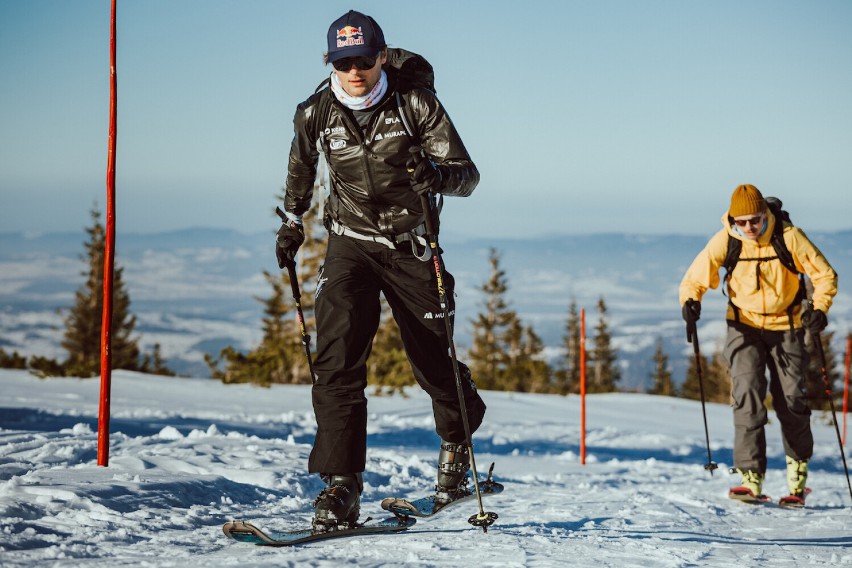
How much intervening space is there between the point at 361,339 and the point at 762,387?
4140mm

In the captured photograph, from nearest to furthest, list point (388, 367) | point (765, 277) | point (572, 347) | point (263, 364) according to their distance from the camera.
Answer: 1. point (765, 277)
2. point (263, 364)
3. point (388, 367)
4. point (572, 347)

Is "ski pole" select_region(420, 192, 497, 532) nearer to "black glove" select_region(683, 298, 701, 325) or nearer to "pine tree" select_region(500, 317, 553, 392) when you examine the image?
"black glove" select_region(683, 298, 701, 325)

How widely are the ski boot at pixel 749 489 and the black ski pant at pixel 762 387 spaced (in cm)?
5

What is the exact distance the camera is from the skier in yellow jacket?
723cm

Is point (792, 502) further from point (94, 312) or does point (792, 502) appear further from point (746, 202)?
point (94, 312)

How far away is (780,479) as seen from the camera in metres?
9.82

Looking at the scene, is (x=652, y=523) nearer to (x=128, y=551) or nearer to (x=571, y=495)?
(x=571, y=495)

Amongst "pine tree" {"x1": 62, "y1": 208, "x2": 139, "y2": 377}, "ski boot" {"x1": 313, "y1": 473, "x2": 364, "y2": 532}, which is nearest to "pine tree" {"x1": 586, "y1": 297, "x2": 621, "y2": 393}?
"pine tree" {"x1": 62, "y1": 208, "x2": 139, "y2": 377}

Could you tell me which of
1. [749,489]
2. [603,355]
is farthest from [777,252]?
[603,355]

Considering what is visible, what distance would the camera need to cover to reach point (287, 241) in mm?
5043

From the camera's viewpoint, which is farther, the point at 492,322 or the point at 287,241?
the point at 492,322

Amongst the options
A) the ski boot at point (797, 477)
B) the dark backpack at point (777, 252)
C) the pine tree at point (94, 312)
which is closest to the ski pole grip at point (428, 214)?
the dark backpack at point (777, 252)

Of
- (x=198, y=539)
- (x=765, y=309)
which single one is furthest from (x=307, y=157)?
(x=765, y=309)

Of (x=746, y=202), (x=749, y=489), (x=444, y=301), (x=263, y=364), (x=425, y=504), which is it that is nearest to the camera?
(x=444, y=301)
